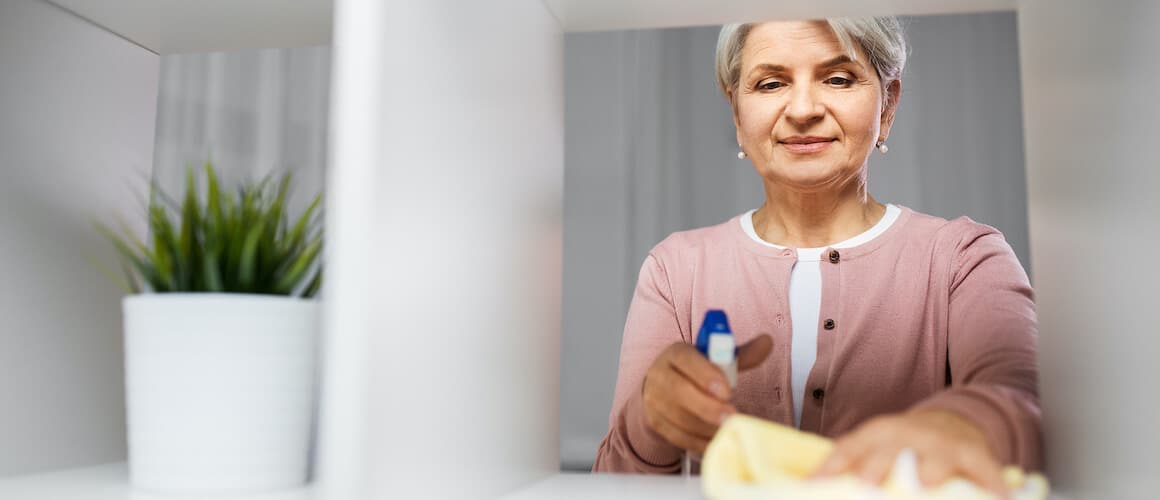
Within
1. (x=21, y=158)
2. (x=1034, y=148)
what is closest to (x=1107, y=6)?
(x=1034, y=148)

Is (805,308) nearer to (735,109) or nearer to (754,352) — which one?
(735,109)

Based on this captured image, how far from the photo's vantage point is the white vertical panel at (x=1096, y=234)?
23.3 inches

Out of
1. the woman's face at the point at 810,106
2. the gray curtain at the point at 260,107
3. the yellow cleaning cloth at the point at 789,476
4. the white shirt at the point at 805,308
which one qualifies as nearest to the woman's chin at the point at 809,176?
the woman's face at the point at 810,106

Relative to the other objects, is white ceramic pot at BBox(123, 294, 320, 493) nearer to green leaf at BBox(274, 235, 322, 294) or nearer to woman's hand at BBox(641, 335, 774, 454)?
green leaf at BBox(274, 235, 322, 294)

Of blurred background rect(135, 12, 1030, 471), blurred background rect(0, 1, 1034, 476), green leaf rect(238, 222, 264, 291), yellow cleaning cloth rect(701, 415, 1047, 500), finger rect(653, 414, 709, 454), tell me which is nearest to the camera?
yellow cleaning cloth rect(701, 415, 1047, 500)

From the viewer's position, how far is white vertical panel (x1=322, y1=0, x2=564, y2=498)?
0.52m

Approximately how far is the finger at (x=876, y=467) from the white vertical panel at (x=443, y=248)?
296 millimetres

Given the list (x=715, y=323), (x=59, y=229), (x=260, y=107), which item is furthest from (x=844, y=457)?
(x=260, y=107)

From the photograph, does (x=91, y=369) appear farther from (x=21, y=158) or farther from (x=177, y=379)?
(x=177, y=379)

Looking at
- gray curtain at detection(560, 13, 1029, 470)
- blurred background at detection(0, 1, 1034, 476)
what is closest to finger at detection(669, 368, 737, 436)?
blurred background at detection(0, 1, 1034, 476)

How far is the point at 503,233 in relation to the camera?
79 centimetres

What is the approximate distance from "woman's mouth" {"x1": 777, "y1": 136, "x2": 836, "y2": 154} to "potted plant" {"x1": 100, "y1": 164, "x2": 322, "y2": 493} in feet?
3.04

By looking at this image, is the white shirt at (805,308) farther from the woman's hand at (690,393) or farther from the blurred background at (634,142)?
the blurred background at (634,142)

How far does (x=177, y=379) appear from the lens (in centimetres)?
69
